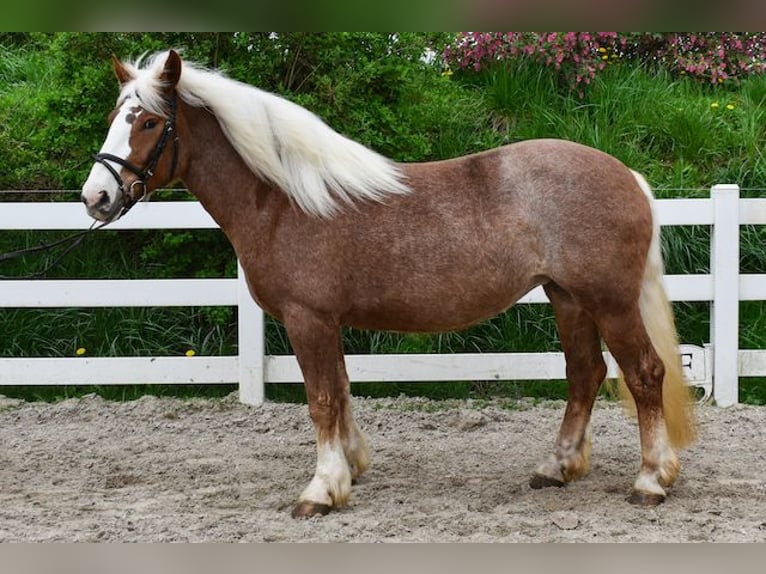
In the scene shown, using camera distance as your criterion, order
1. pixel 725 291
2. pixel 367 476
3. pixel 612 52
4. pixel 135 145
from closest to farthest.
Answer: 1. pixel 135 145
2. pixel 367 476
3. pixel 725 291
4. pixel 612 52

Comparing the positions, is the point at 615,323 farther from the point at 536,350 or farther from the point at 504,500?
the point at 536,350

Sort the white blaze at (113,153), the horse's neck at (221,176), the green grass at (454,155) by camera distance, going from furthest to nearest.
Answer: the green grass at (454,155) < the horse's neck at (221,176) < the white blaze at (113,153)

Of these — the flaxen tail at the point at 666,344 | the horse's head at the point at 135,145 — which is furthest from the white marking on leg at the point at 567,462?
the horse's head at the point at 135,145

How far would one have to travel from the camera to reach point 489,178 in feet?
→ 12.5

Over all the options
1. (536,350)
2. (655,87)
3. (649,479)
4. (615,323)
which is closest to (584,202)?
(615,323)

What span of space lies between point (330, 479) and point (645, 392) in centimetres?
144

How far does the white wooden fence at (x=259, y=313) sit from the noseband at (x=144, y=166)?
1.79 m

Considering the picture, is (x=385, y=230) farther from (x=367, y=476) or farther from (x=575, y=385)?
(x=367, y=476)

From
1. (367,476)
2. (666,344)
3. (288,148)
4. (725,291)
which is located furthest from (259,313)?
(725,291)

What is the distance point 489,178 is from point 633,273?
2.46 ft

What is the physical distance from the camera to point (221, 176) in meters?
3.90

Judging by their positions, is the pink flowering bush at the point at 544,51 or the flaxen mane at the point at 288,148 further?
the pink flowering bush at the point at 544,51

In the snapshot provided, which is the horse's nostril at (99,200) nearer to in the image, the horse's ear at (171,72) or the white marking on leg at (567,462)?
the horse's ear at (171,72)

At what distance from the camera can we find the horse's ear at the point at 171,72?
3612 millimetres
